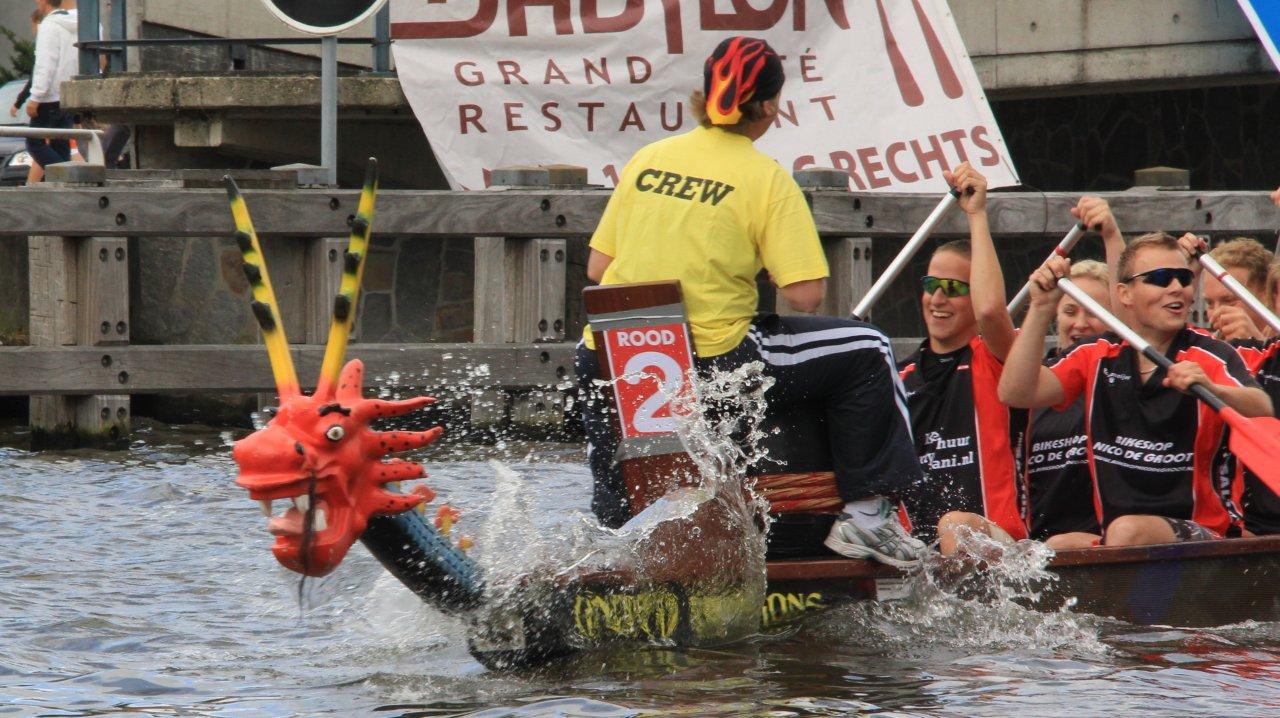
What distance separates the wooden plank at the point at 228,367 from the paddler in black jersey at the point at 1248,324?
3.18 meters

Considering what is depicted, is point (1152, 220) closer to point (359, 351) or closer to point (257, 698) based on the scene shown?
point (359, 351)

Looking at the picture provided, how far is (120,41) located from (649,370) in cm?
686

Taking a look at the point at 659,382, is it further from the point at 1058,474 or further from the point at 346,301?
the point at 1058,474

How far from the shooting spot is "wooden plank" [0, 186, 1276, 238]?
899 cm

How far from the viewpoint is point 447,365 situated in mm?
9289

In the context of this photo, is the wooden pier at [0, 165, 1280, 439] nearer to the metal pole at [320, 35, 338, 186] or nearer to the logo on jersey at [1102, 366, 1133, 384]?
the metal pole at [320, 35, 338, 186]

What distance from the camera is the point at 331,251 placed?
932 cm

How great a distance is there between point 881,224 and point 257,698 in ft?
16.5

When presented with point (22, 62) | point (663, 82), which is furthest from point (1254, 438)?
point (22, 62)

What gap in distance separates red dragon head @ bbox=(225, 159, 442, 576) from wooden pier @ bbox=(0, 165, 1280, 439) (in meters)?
4.43

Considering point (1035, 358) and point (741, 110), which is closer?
point (741, 110)

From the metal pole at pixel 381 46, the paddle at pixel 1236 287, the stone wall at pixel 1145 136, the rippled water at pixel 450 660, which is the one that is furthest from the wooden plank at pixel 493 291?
the stone wall at pixel 1145 136

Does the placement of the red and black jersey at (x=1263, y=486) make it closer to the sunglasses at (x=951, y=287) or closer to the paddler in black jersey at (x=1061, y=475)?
the paddler in black jersey at (x=1061, y=475)

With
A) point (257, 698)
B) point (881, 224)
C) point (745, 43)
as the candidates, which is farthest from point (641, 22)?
point (257, 698)
